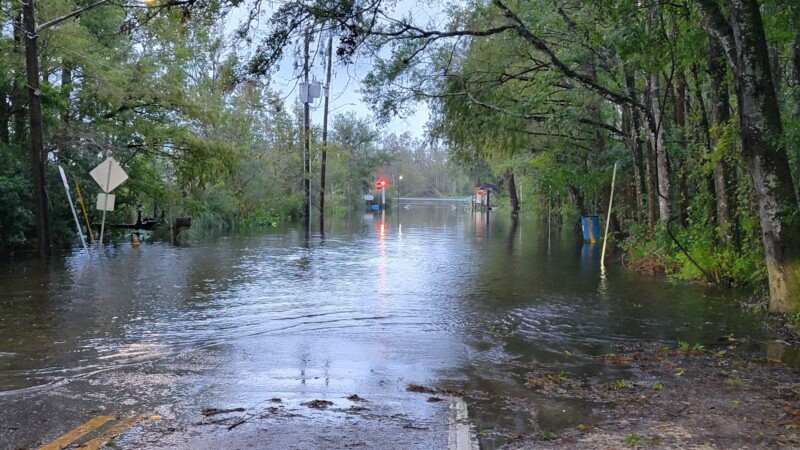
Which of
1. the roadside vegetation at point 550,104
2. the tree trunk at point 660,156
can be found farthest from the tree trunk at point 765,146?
the tree trunk at point 660,156

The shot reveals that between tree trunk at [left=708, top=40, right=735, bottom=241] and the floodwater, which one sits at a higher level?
tree trunk at [left=708, top=40, right=735, bottom=241]

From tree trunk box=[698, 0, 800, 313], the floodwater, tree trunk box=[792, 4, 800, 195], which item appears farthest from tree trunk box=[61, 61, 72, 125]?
tree trunk box=[792, 4, 800, 195]

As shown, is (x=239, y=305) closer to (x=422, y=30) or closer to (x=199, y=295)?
(x=199, y=295)

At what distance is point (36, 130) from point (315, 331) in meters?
11.5

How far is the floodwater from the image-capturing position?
17.6 ft

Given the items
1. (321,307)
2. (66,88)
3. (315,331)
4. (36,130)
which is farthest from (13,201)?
(315,331)

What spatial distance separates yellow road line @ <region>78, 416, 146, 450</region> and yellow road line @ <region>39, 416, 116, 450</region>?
0.13 meters

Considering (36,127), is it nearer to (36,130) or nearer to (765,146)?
(36,130)

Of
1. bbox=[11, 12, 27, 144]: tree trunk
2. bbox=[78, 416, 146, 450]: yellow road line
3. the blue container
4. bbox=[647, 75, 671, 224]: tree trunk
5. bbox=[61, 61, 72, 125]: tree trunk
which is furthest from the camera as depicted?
the blue container

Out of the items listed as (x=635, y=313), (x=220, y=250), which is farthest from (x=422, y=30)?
(x=220, y=250)

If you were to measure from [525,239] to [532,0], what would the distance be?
1398 cm

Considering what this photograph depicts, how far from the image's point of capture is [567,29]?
53.0 ft

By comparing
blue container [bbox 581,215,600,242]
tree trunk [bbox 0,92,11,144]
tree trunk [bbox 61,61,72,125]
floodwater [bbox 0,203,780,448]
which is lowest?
floodwater [bbox 0,203,780,448]

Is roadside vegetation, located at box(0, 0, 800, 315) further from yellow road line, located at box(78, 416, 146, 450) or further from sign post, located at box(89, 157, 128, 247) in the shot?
yellow road line, located at box(78, 416, 146, 450)
